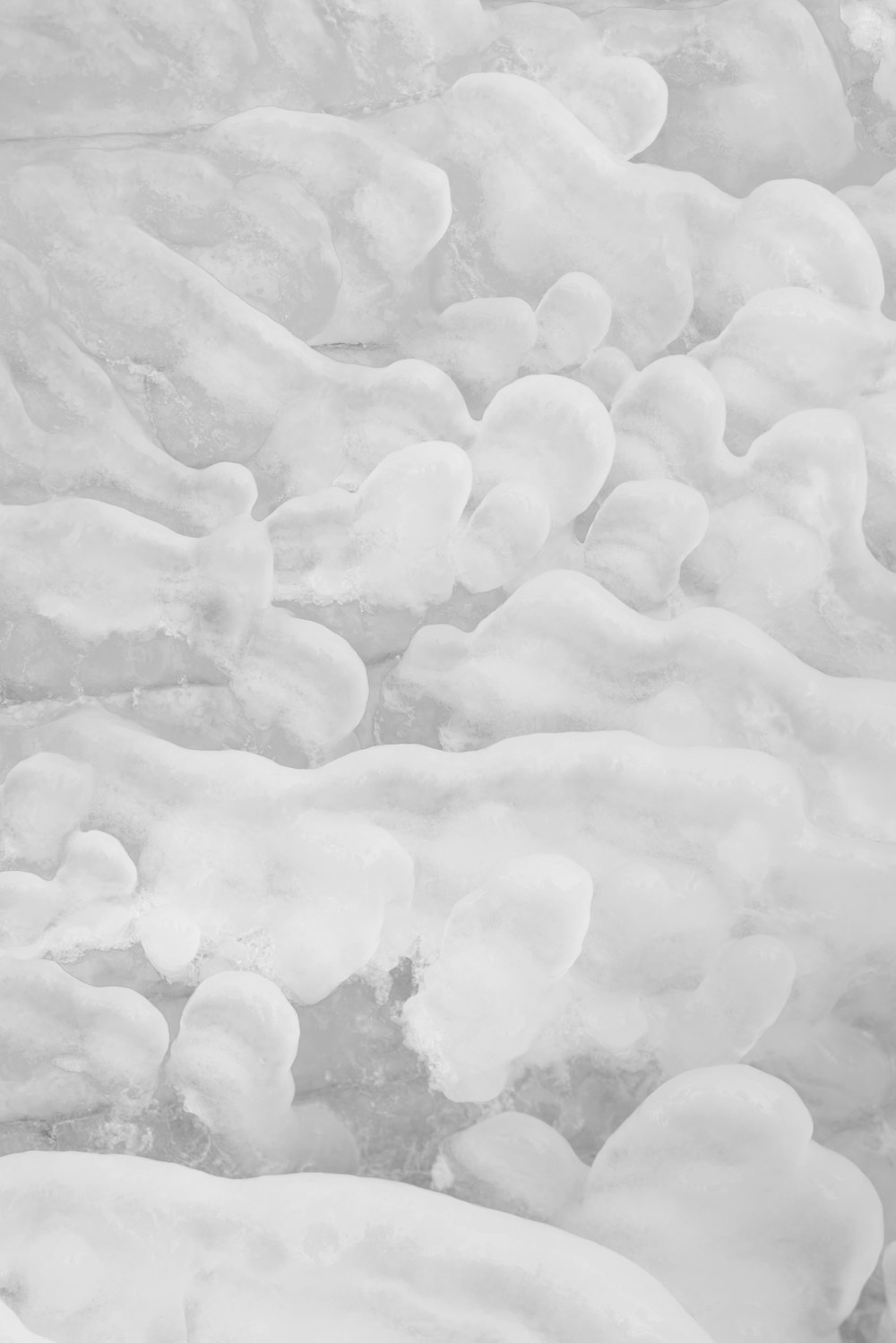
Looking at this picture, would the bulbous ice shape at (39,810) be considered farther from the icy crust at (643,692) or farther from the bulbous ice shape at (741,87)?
the bulbous ice shape at (741,87)

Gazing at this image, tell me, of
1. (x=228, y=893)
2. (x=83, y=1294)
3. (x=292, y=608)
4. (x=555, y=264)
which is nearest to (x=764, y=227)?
(x=555, y=264)

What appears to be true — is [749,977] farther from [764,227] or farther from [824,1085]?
[764,227]

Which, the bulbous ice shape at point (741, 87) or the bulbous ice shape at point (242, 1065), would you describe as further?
the bulbous ice shape at point (741, 87)

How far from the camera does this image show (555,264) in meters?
0.59

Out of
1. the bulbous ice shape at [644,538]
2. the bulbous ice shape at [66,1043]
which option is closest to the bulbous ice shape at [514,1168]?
the bulbous ice shape at [66,1043]

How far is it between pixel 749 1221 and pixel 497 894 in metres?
0.15

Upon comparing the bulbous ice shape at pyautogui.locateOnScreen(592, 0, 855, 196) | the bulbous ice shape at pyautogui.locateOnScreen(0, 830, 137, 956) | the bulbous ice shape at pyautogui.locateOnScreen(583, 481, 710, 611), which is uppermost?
the bulbous ice shape at pyautogui.locateOnScreen(592, 0, 855, 196)

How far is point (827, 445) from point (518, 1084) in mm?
305

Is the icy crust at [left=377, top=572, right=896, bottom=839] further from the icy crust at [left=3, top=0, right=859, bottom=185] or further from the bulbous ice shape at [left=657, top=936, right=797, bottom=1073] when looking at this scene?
the icy crust at [left=3, top=0, right=859, bottom=185]

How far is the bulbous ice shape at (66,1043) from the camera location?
19.1 inches

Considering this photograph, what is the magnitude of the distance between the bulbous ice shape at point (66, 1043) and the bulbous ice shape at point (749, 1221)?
187 mm

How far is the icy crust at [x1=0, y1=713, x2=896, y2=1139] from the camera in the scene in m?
0.49

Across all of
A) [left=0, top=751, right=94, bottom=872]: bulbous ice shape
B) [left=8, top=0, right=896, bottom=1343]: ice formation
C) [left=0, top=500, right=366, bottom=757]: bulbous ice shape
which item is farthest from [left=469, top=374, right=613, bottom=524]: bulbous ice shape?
[left=0, top=751, right=94, bottom=872]: bulbous ice shape

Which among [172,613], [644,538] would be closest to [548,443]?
[644,538]
